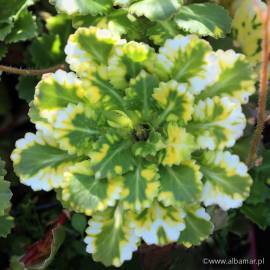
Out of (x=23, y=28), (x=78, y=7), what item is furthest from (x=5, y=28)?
(x=78, y=7)

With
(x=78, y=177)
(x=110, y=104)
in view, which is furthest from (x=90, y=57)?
(x=78, y=177)

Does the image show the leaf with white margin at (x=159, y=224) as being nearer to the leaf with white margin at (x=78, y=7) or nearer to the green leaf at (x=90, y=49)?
the green leaf at (x=90, y=49)

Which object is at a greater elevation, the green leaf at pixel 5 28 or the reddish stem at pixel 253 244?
the green leaf at pixel 5 28

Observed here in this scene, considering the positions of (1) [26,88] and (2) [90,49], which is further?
(1) [26,88]

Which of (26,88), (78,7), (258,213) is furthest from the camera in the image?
(26,88)

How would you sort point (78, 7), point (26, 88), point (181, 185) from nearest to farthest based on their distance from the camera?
1. point (181, 185)
2. point (78, 7)
3. point (26, 88)

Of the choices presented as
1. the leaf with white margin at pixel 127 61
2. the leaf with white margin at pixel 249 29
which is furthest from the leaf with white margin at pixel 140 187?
the leaf with white margin at pixel 249 29

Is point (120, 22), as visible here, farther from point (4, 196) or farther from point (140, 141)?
point (4, 196)
